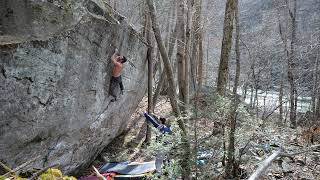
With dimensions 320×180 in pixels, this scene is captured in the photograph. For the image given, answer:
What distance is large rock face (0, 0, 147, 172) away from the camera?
536 centimetres

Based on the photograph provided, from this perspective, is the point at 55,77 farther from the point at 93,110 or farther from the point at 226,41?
the point at 226,41

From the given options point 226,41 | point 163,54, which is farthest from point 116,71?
point 226,41

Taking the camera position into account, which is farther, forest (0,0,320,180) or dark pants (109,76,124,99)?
dark pants (109,76,124,99)

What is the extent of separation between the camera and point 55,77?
614cm

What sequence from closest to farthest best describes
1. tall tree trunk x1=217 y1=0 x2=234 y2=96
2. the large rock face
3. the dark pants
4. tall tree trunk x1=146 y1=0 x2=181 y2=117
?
1. the large rock face
2. tall tree trunk x1=146 y1=0 x2=181 y2=117
3. tall tree trunk x1=217 y1=0 x2=234 y2=96
4. the dark pants

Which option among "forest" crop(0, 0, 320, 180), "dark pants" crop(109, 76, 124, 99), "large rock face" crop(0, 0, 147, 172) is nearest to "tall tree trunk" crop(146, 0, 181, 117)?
"forest" crop(0, 0, 320, 180)

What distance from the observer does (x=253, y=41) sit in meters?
23.7

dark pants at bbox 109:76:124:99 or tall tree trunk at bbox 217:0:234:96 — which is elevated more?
tall tree trunk at bbox 217:0:234:96

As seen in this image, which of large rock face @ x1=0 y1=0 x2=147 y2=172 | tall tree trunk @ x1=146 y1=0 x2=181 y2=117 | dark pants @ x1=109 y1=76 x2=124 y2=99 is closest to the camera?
large rock face @ x1=0 y1=0 x2=147 y2=172

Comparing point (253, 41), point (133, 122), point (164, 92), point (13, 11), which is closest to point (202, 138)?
point (13, 11)

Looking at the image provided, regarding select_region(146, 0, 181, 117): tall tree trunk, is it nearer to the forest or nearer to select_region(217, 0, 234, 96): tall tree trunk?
the forest

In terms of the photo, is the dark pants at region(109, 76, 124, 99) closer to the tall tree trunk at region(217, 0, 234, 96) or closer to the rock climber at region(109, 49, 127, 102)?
the rock climber at region(109, 49, 127, 102)

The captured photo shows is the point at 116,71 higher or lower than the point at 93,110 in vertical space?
higher

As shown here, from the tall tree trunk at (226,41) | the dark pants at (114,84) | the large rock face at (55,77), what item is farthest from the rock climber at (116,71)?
the tall tree trunk at (226,41)
